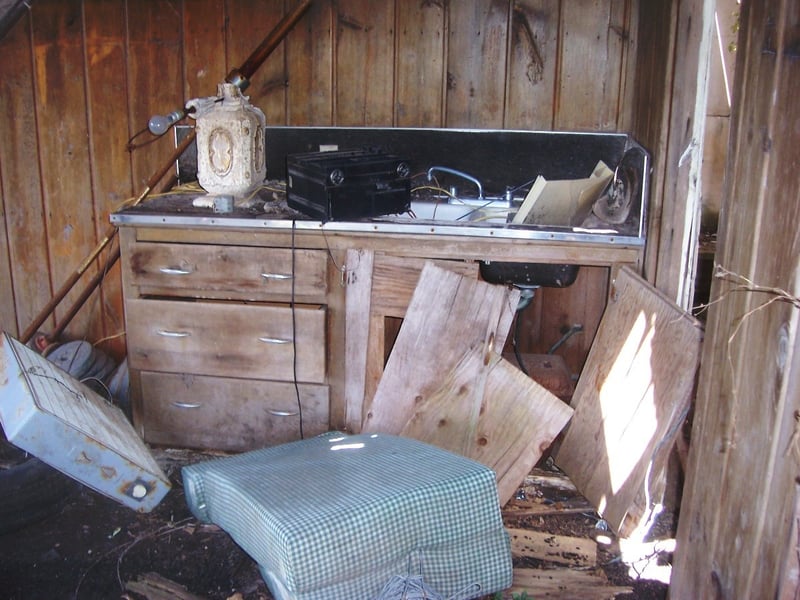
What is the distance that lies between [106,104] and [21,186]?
44 centimetres

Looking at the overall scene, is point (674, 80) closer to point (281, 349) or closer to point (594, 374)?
point (594, 374)

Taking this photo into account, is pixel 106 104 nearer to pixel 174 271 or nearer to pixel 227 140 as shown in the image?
pixel 227 140

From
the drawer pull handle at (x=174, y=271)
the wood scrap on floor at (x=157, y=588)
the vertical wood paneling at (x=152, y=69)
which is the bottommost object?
the wood scrap on floor at (x=157, y=588)

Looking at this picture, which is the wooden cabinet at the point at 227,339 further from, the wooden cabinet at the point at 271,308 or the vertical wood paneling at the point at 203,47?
the vertical wood paneling at the point at 203,47

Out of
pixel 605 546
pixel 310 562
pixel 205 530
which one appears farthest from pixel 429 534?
pixel 205 530

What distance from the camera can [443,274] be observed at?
217cm

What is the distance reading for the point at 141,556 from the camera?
1.96m

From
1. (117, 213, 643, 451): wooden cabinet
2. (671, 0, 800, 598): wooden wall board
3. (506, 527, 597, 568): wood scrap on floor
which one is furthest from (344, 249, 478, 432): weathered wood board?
(671, 0, 800, 598): wooden wall board

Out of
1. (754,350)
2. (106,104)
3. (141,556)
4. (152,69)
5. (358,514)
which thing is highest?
(152,69)

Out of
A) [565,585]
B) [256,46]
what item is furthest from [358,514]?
[256,46]

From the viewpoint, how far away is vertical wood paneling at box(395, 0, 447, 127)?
2.57m

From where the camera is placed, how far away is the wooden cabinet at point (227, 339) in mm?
2230

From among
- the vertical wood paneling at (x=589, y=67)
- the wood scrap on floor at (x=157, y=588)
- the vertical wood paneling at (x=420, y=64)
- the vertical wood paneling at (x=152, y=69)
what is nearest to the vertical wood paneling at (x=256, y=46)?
the vertical wood paneling at (x=152, y=69)

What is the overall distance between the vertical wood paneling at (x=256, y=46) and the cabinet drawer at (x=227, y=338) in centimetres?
81
